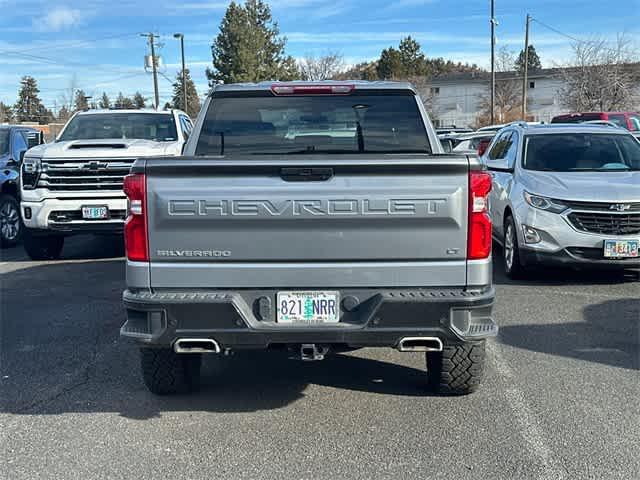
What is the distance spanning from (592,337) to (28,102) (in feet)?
326

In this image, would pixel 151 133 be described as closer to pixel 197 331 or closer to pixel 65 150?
pixel 65 150

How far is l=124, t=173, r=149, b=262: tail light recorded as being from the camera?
3900mm

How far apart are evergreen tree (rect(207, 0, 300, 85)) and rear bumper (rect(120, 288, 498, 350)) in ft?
179

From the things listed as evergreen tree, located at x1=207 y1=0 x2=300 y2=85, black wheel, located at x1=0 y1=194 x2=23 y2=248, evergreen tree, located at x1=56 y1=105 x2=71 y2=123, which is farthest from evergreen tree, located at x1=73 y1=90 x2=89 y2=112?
black wheel, located at x1=0 y1=194 x2=23 y2=248

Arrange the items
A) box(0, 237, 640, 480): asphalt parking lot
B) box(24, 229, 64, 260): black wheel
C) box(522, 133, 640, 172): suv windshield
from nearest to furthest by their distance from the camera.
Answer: box(0, 237, 640, 480): asphalt parking lot, box(522, 133, 640, 172): suv windshield, box(24, 229, 64, 260): black wheel

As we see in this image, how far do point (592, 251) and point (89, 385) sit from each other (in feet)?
17.5

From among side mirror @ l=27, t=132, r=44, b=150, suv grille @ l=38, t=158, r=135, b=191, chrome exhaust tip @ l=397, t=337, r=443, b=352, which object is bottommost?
chrome exhaust tip @ l=397, t=337, r=443, b=352

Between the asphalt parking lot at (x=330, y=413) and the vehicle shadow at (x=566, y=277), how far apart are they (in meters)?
1.61

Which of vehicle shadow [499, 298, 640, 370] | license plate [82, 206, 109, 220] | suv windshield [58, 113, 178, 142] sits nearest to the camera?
vehicle shadow [499, 298, 640, 370]

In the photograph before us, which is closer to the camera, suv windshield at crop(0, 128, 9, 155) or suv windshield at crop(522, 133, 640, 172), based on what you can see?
suv windshield at crop(522, 133, 640, 172)

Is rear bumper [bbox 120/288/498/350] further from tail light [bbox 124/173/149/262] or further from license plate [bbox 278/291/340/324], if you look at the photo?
tail light [bbox 124/173/149/262]

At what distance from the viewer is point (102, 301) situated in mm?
7715

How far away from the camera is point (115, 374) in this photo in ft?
17.6

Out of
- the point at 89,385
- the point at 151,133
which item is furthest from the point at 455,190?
the point at 151,133
